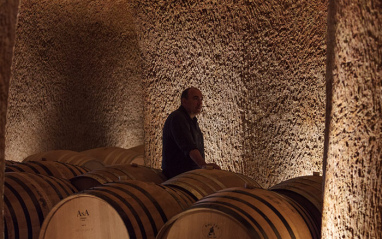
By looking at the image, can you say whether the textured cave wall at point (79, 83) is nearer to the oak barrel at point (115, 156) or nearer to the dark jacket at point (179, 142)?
the oak barrel at point (115, 156)

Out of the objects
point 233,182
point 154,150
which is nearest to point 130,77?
point 154,150

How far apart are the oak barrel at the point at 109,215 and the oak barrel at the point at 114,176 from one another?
90 cm

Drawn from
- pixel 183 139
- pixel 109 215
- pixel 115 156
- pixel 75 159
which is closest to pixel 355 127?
pixel 109 215

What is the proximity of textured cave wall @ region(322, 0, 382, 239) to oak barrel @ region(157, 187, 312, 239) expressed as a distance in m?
0.24

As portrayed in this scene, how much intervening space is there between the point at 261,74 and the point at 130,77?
4.49 m

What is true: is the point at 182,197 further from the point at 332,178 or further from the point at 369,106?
the point at 369,106

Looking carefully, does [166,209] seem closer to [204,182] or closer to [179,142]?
[204,182]

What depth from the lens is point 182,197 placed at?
2969 millimetres

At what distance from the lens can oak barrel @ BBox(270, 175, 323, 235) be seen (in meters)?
2.87

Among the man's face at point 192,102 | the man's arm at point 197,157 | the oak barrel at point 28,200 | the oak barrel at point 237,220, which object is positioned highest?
the man's face at point 192,102

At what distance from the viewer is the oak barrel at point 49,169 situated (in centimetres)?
434

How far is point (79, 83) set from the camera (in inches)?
359

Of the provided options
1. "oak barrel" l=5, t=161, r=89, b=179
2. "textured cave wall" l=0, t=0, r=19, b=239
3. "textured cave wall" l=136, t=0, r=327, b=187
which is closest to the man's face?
"textured cave wall" l=136, t=0, r=327, b=187

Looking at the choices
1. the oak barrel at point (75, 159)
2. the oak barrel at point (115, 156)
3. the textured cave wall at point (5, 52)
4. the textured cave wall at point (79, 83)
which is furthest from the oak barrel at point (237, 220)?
the textured cave wall at point (79, 83)
